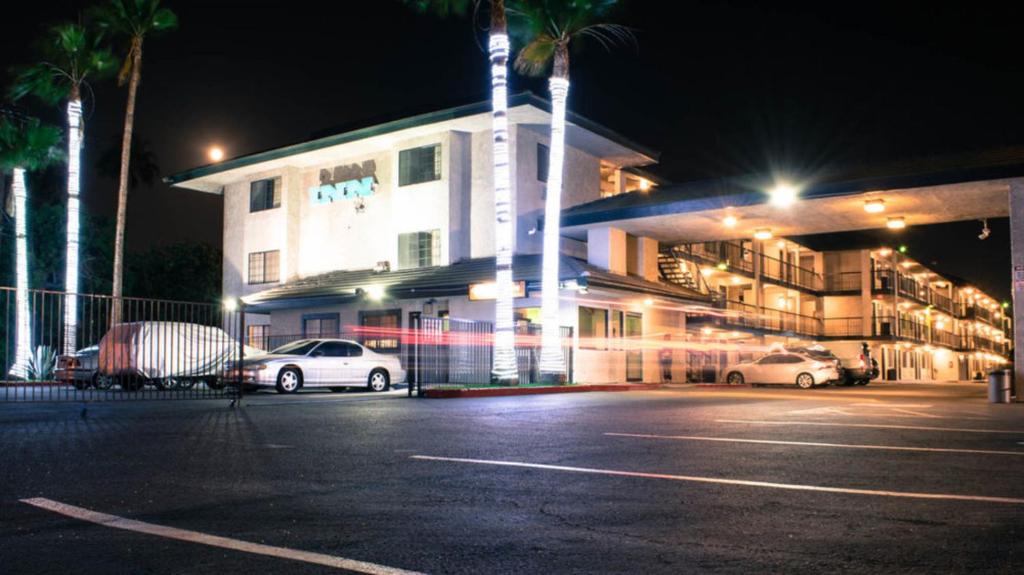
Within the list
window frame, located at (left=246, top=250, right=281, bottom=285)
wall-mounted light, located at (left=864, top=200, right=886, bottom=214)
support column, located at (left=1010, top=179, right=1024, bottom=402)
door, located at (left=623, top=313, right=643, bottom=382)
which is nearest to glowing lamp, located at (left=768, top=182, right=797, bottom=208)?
wall-mounted light, located at (left=864, top=200, right=886, bottom=214)

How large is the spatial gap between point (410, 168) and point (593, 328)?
29.7 feet

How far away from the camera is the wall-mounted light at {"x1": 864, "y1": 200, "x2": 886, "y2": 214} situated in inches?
972

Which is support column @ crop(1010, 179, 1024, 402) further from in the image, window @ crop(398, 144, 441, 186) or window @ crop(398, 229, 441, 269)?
window @ crop(398, 144, 441, 186)

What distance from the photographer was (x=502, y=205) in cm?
2431

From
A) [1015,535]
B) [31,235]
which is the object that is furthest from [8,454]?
[31,235]

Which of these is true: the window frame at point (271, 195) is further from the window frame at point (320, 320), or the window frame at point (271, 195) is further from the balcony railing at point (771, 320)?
the balcony railing at point (771, 320)

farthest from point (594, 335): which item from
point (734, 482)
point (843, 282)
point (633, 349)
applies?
point (843, 282)

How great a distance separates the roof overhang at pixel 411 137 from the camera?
97.1 ft

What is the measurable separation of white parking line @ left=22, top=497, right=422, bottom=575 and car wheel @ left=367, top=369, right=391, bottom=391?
18.3 metres

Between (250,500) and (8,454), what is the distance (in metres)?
3.78

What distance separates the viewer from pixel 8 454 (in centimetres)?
841

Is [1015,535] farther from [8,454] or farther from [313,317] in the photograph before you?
[313,317]

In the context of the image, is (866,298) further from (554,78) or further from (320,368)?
(320,368)

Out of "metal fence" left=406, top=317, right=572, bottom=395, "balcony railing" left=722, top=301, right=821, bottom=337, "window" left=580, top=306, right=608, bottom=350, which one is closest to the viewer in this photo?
"metal fence" left=406, top=317, right=572, bottom=395
